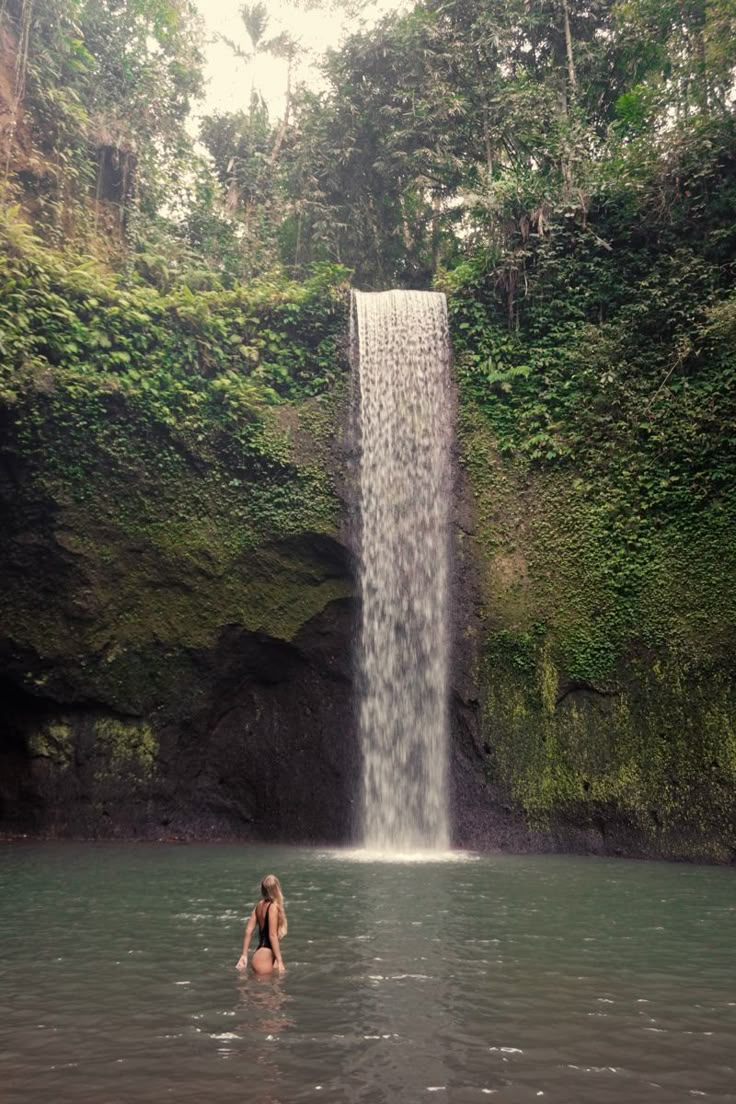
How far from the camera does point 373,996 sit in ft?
16.1

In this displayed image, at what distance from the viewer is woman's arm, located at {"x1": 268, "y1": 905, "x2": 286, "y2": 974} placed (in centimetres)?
538

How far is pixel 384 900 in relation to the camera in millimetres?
8125

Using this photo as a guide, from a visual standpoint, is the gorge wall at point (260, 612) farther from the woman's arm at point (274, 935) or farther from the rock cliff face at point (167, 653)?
the woman's arm at point (274, 935)

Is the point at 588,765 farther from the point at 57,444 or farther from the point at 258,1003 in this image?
the point at 57,444

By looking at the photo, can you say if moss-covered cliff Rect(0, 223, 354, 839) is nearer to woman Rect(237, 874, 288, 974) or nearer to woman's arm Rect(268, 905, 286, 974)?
woman Rect(237, 874, 288, 974)

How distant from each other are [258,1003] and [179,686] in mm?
9972

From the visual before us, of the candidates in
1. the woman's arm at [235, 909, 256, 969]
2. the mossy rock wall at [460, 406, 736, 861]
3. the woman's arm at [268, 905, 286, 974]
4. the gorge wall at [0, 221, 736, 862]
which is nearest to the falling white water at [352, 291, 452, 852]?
the gorge wall at [0, 221, 736, 862]

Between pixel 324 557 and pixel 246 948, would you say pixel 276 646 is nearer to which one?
pixel 324 557

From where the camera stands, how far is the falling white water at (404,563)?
44.5 feet

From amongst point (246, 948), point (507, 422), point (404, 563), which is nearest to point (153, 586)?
point (404, 563)

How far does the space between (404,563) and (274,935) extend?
30.9 ft

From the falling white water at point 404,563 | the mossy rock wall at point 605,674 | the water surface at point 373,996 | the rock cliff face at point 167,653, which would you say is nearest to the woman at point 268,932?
the water surface at point 373,996

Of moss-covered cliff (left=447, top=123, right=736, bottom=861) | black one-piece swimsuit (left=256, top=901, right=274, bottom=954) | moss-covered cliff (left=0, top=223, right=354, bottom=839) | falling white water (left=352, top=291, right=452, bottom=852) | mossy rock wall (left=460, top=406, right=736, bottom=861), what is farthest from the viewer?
moss-covered cliff (left=0, top=223, right=354, bottom=839)

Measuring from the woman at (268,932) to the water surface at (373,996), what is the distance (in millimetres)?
139
